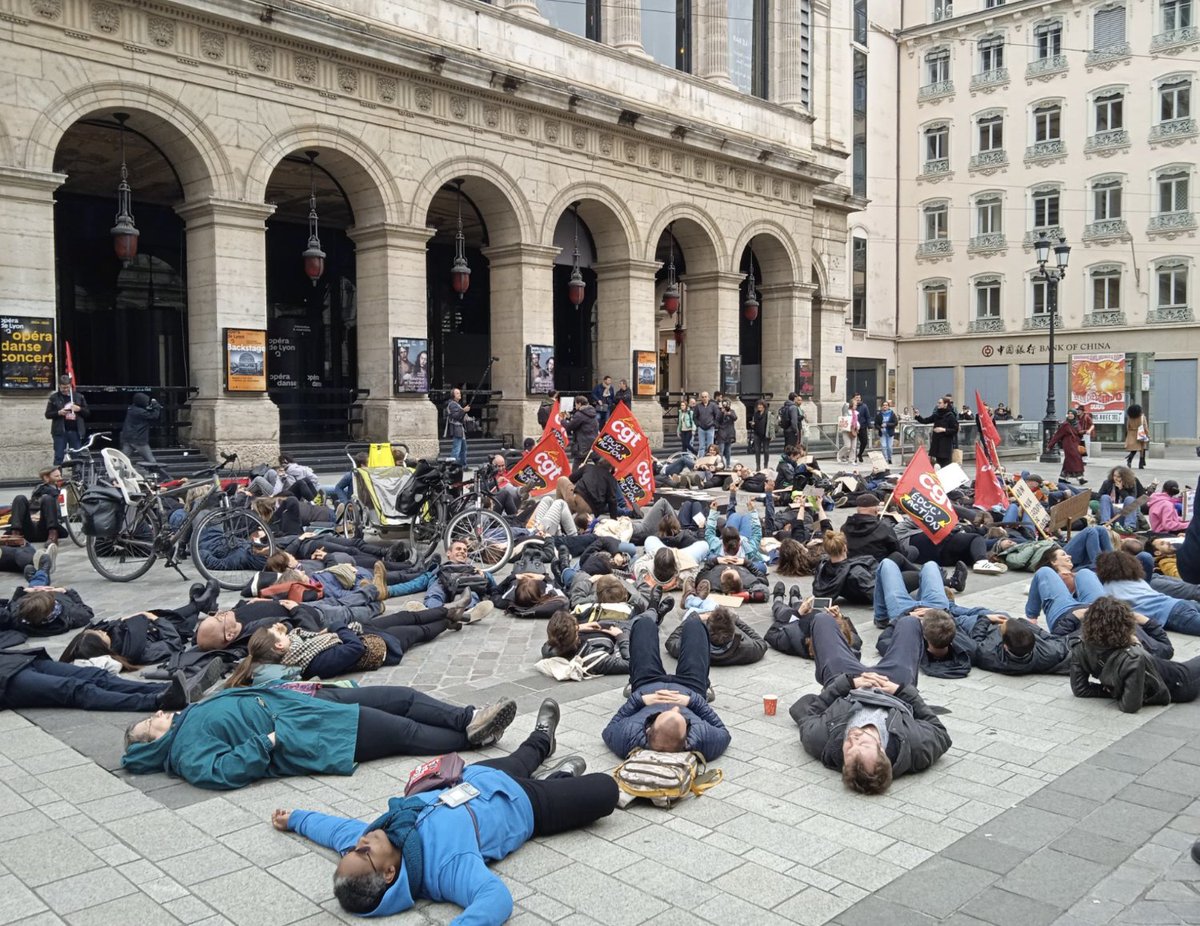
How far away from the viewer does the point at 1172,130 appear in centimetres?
4003

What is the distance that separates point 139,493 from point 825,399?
2557 centimetres

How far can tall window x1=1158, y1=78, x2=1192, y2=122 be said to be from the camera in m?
39.6

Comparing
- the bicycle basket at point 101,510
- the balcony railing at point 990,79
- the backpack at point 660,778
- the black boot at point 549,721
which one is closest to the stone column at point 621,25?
the bicycle basket at point 101,510

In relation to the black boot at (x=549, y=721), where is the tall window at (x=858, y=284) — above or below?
above

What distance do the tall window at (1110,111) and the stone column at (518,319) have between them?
28.8 meters

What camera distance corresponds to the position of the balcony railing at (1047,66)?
42219 mm

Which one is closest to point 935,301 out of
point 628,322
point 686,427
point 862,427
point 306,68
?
point 862,427

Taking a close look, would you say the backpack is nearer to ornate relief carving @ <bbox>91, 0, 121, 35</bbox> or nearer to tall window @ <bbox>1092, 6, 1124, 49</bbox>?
ornate relief carving @ <bbox>91, 0, 121, 35</bbox>

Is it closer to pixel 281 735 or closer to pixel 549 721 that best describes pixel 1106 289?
pixel 549 721

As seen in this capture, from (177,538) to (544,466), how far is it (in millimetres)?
4806

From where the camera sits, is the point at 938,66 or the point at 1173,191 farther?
the point at 938,66

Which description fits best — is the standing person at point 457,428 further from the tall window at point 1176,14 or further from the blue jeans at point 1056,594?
the tall window at point 1176,14

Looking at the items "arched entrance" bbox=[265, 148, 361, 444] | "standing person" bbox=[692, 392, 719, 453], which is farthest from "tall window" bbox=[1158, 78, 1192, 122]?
"arched entrance" bbox=[265, 148, 361, 444]

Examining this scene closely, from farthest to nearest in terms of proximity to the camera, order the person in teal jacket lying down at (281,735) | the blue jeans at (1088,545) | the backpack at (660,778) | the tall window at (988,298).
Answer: the tall window at (988,298) → the blue jeans at (1088,545) → the person in teal jacket lying down at (281,735) → the backpack at (660,778)
